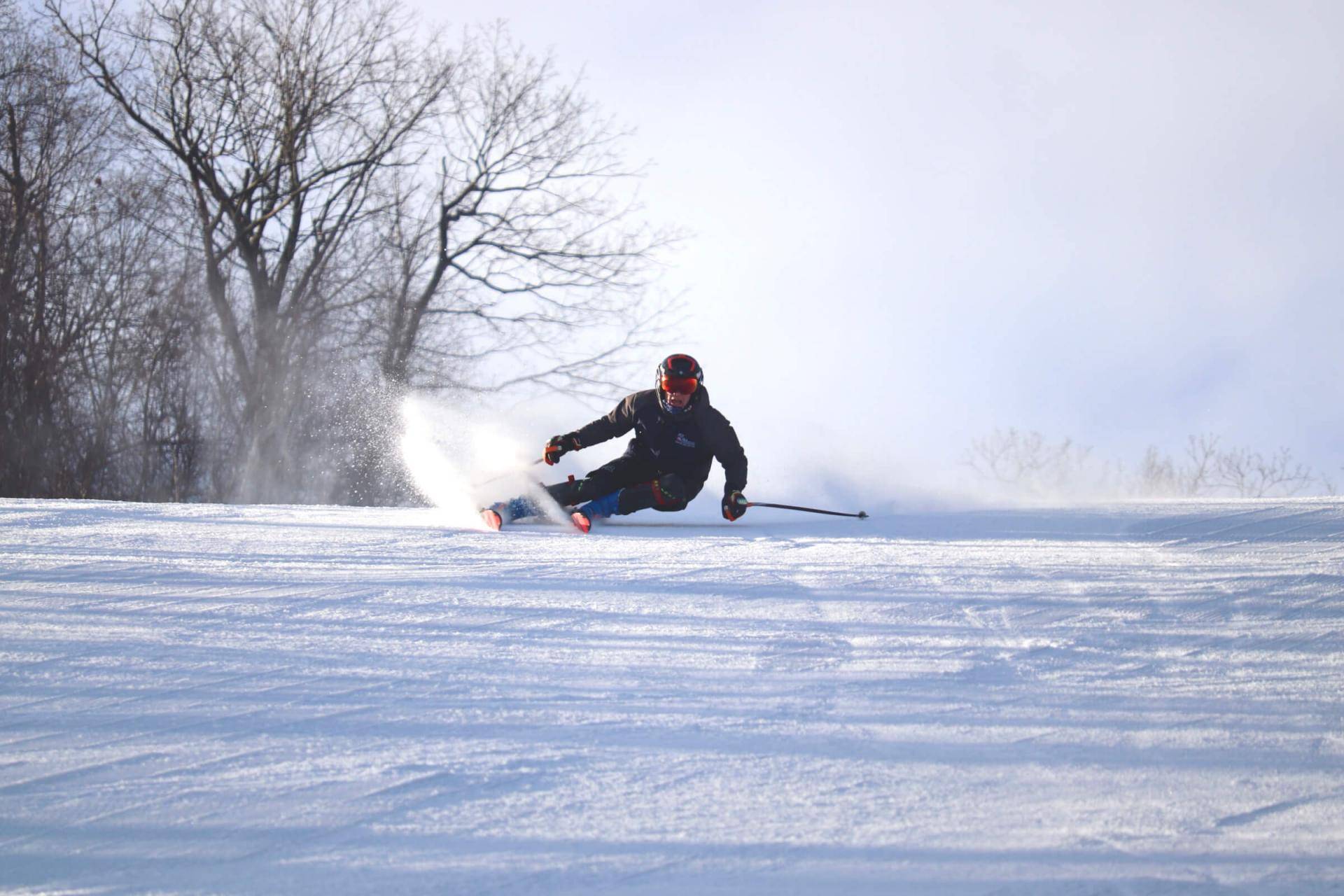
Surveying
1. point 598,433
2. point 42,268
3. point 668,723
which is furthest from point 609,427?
point 42,268

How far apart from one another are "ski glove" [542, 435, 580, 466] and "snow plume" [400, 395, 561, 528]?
0.26 meters

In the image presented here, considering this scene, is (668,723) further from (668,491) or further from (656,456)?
(656,456)

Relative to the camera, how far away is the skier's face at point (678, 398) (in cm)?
708

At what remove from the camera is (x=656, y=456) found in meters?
7.38

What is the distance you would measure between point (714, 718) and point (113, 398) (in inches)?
705

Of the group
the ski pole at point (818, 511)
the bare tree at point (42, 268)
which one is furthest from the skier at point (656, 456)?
the bare tree at point (42, 268)

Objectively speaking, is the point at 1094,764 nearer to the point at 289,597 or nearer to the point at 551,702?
the point at 551,702

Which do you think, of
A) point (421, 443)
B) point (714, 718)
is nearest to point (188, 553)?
point (714, 718)

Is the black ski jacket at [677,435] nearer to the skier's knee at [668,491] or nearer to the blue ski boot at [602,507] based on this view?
the skier's knee at [668,491]

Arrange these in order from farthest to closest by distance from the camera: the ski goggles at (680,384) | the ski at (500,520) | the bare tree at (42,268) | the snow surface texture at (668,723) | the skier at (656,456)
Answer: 1. the bare tree at (42,268)
2. the skier at (656,456)
3. the ski goggles at (680,384)
4. the ski at (500,520)
5. the snow surface texture at (668,723)

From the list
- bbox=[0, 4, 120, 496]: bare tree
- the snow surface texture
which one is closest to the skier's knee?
the snow surface texture

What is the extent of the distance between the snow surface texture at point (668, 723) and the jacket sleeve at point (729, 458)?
5.44 feet

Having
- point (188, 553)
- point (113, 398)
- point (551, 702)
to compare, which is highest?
point (113, 398)

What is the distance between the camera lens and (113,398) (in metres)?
18.1
